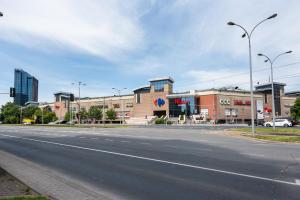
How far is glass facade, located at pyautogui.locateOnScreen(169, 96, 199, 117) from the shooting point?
10769cm

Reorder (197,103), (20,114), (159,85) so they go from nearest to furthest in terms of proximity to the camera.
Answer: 1. (197,103)
2. (159,85)
3. (20,114)

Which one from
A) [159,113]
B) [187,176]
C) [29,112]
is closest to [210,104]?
[159,113]

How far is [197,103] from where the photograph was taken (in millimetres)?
108750

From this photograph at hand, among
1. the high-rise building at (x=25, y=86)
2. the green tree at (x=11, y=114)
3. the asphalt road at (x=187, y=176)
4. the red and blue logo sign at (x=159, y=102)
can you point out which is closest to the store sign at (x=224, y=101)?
the red and blue logo sign at (x=159, y=102)

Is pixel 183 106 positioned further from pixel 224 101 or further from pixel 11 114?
pixel 11 114

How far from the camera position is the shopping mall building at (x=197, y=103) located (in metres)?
106

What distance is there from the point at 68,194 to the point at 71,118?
124 m

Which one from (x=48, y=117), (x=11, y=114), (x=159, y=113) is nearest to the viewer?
(x=159, y=113)

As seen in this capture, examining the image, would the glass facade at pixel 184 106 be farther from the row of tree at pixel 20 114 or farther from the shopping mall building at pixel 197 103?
the row of tree at pixel 20 114

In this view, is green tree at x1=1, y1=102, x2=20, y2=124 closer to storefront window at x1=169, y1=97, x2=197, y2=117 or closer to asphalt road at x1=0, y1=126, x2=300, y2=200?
storefront window at x1=169, y1=97, x2=197, y2=117

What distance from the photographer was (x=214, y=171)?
32.7ft

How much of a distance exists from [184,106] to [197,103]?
4.86 m

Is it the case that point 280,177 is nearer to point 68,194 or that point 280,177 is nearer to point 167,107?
point 68,194

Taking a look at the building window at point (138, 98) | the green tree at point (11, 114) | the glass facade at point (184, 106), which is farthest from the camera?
the green tree at point (11, 114)
